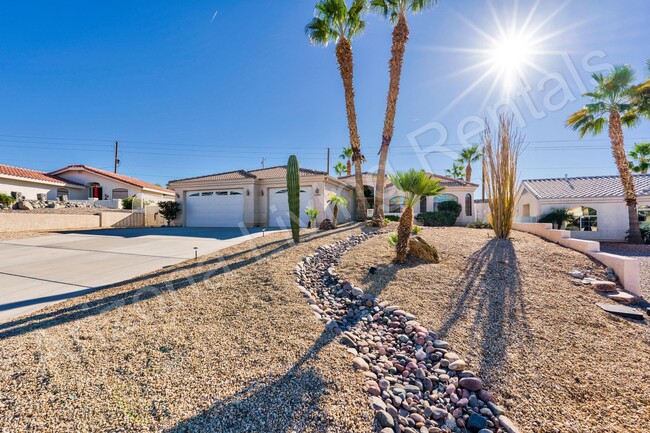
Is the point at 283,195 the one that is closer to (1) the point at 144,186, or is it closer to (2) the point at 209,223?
(2) the point at 209,223

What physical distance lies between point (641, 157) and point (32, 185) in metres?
46.6

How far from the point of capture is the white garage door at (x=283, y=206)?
15.8m

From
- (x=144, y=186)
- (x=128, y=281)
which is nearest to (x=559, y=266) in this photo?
(x=128, y=281)

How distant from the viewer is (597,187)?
17625mm

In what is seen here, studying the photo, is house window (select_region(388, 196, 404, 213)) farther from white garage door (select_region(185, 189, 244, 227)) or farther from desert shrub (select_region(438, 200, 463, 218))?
white garage door (select_region(185, 189, 244, 227))

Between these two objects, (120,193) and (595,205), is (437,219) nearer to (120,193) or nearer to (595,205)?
(595,205)

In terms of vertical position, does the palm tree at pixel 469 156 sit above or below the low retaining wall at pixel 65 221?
above

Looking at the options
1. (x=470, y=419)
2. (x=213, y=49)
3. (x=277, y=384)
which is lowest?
(x=470, y=419)

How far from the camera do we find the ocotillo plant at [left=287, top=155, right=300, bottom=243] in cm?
788

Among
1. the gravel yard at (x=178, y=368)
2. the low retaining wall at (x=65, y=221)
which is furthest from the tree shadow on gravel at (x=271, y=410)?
the low retaining wall at (x=65, y=221)

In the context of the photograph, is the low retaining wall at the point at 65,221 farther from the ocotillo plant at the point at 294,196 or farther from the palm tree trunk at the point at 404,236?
the palm tree trunk at the point at 404,236

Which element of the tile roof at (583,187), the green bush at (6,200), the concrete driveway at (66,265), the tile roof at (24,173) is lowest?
the concrete driveway at (66,265)

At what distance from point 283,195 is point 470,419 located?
577 inches

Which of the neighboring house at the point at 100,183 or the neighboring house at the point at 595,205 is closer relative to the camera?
the neighboring house at the point at 595,205
